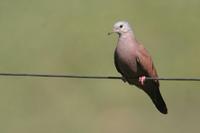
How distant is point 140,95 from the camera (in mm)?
22656

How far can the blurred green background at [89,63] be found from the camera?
848 inches

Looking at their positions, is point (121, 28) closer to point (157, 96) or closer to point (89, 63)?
point (157, 96)

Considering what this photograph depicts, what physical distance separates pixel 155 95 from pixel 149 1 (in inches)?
492

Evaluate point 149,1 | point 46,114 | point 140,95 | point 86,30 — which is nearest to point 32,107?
point 46,114

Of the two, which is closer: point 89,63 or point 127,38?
point 127,38

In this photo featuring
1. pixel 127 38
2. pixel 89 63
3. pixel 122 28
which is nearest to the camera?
pixel 127 38

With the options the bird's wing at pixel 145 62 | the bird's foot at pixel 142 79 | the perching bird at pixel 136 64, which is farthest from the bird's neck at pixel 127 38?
the bird's foot at pixel 142 79

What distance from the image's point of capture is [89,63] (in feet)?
80.0

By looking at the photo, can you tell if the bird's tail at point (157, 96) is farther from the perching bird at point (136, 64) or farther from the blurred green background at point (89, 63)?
the blurred green background at point (89, 63)

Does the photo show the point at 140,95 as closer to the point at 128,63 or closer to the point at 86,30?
the point at 86,30

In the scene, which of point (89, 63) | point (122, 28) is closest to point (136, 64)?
point (122, 28)

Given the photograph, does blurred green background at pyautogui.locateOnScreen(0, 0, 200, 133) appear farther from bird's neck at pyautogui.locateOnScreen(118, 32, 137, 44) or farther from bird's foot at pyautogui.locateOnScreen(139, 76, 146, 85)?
bird's foot at pyautogui.locateOnScreen(139, 76, 146, 85)

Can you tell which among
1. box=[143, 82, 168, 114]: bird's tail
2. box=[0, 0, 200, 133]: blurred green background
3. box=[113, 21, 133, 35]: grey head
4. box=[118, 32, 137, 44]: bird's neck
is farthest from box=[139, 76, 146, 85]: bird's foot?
box=[0, 0, 200, 133]: blurred green background

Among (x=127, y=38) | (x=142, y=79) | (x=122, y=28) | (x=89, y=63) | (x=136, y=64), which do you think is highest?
(x=89, y=63)
